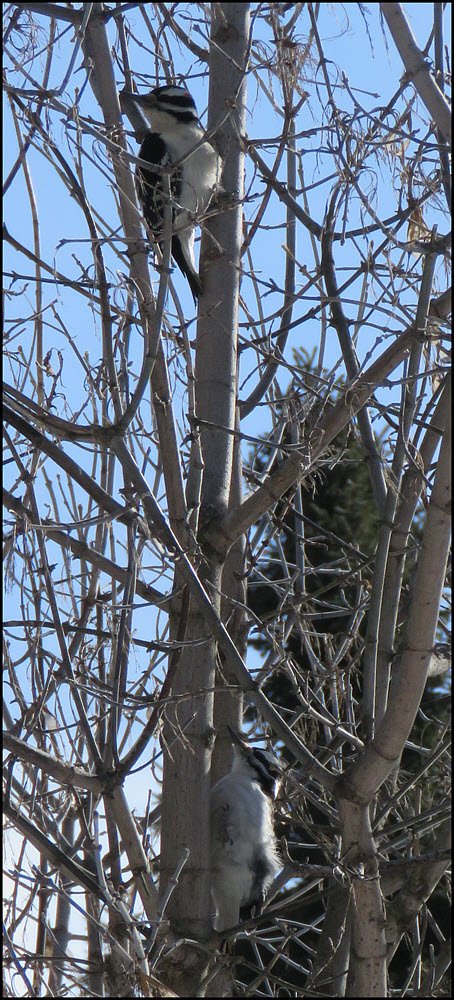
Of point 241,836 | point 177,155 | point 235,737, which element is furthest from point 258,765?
point 177,155

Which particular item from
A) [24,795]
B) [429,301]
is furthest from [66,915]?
[429,301]

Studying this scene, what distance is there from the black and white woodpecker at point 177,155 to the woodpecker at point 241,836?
5.75 ft

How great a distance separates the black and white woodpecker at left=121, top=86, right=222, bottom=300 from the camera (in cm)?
452

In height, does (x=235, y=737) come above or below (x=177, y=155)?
below

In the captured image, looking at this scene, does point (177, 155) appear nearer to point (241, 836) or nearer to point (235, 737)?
point (235, 737)

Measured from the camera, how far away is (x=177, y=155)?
17.4ft

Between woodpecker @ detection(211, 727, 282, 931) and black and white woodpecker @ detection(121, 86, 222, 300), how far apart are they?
1.75m

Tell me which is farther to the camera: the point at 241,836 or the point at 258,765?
the point at 258,765

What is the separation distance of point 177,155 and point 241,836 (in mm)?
3107

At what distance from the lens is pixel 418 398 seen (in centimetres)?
356

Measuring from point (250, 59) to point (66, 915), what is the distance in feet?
9.18

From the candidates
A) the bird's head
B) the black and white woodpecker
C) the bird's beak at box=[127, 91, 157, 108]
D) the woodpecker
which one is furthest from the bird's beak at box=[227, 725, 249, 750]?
the bird's beak at box=[127, 91, 157, 108]

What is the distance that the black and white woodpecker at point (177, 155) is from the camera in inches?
178

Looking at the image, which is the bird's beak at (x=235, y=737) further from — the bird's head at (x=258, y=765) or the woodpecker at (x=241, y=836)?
the woodpecker at (x=241, y=836)
